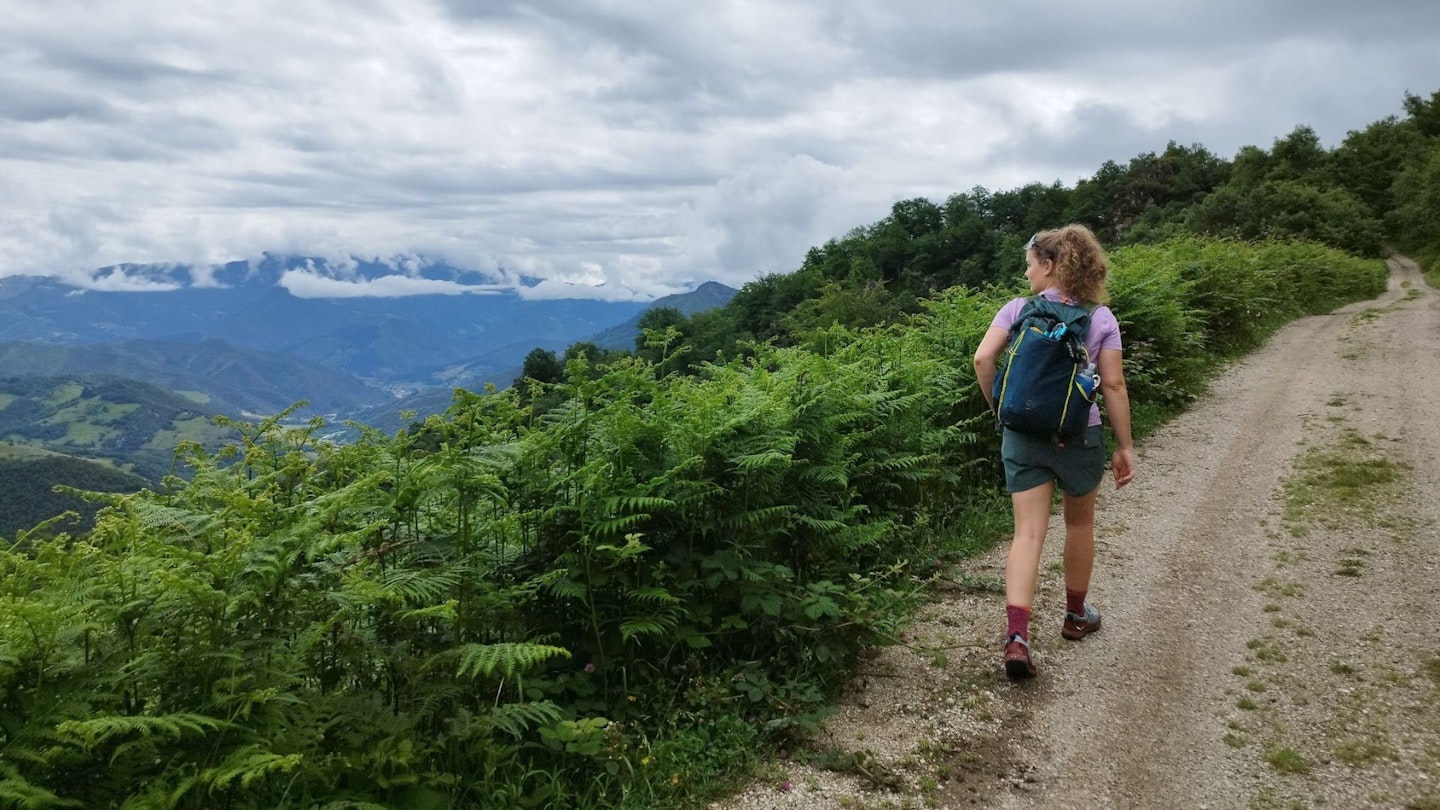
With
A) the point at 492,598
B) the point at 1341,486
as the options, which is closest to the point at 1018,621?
the point at 492,598

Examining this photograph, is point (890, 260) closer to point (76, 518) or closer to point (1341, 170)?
point (1341, 170)

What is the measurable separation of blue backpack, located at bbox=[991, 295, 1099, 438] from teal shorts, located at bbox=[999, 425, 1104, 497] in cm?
12

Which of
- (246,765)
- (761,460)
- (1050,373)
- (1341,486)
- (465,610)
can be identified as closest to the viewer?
(246,765)

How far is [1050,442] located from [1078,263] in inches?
39.4

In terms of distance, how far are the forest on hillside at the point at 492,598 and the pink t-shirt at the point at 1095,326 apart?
1341 mm

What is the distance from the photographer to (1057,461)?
452 centimetres

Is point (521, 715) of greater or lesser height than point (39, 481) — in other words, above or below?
above

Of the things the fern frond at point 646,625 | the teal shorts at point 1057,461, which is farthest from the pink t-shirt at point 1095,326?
the fern frond at point 646,625

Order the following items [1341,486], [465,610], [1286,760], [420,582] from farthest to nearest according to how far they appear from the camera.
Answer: [1341,486]
[1286,760]
[465,610]
[420,582]

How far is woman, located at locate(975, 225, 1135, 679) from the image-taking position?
14.7 ft

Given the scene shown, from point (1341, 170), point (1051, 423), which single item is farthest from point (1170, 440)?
point (1341, 170)

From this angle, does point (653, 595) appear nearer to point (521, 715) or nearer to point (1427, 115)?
point (521, 715)

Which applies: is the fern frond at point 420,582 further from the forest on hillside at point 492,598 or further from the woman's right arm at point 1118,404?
the woman's right arm at point 1118,404

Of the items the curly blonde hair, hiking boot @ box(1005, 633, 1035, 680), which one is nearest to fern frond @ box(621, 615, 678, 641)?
hiking boot @ box(1005, 633, 1035, 680)
